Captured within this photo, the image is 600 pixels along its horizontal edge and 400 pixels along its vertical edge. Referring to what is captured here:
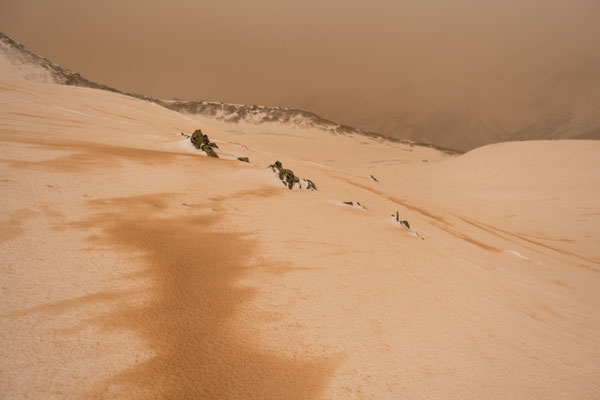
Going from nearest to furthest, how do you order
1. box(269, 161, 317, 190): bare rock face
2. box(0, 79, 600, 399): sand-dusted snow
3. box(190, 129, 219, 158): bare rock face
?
box(0, 79, 600, 399): sand-dusted snow → box(269, 161, 317, 190): bare rock face → box(190, 129, 219, 158): bare rock face

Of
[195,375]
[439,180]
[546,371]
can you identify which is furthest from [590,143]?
[195,375]

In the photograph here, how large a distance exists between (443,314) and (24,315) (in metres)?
2.16

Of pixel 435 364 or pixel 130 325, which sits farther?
pixel 435 364

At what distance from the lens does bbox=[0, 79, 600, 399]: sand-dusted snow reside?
1.18 metres

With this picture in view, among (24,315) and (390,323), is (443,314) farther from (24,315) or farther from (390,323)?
(24,315)

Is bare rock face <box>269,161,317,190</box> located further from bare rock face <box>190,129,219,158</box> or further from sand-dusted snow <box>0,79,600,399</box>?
bare rock face <box>190,129,219,158</box>

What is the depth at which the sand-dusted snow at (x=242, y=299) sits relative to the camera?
3.89 feet

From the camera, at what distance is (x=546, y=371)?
5.32 feet

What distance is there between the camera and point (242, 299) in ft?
5.46

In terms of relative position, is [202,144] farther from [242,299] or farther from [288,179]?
[242,299]

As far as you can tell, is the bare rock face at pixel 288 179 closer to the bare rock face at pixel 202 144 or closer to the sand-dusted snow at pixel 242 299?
the sand-dusted snow at pixel 242 299

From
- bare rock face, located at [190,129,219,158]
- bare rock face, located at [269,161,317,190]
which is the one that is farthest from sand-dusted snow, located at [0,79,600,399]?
bare rock face, located at [190,129,219,158]

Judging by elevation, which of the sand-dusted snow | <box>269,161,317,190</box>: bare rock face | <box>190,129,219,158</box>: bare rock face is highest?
<box>190,129,219,158</box>: bare rock face

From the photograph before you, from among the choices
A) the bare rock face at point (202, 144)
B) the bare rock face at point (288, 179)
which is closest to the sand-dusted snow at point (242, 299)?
the bare rock face at point (288, 179)
